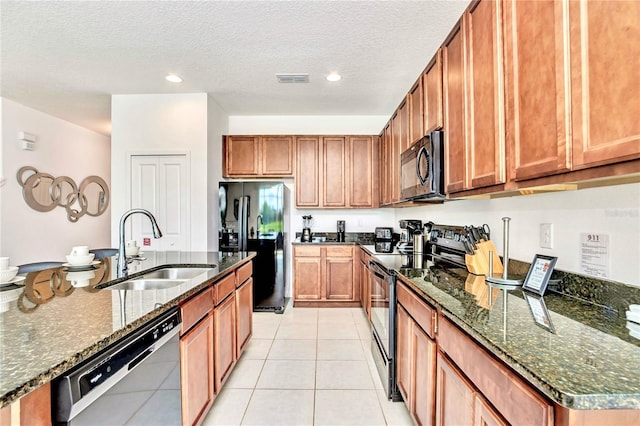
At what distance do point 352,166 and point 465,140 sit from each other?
8.95ft

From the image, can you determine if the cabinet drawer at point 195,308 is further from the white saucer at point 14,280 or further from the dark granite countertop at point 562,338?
the dark granite countertop at point 562,338

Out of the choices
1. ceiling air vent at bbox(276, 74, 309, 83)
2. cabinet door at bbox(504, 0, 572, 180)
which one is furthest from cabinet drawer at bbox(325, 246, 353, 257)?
cabinet door at bbox(504, 0, 572, 180)

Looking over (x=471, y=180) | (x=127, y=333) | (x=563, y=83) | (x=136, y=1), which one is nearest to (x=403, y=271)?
(x=471, y=180)

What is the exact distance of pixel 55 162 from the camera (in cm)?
459

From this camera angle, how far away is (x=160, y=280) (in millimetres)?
1947

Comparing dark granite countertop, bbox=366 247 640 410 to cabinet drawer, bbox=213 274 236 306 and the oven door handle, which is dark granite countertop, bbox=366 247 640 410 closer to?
the oven door handle

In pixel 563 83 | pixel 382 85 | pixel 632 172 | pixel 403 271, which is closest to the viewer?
pixel 632 172

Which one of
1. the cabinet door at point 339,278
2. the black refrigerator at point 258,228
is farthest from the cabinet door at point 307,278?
the black refrigerator at point 258,228

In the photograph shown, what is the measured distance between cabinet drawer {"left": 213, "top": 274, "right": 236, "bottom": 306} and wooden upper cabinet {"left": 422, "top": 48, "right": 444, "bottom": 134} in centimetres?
172

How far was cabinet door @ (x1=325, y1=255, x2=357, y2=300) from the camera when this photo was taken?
409 cm

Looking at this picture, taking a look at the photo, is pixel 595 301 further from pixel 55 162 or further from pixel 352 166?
pixel 55 162

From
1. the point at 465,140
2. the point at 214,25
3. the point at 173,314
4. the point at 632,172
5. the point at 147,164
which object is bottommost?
the point at 173,314

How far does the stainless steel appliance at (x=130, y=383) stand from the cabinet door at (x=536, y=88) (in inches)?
59.7

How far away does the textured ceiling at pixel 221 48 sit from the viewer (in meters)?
2.18
